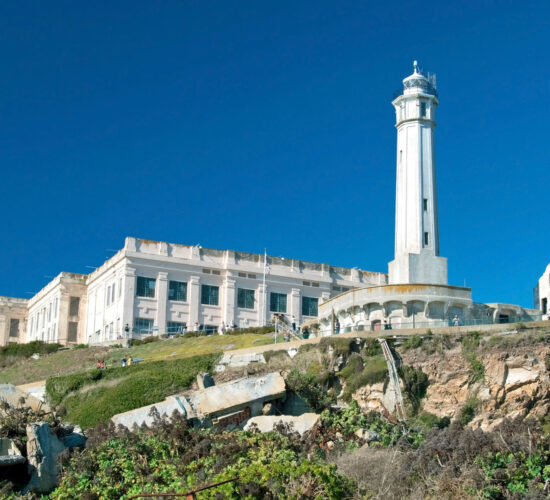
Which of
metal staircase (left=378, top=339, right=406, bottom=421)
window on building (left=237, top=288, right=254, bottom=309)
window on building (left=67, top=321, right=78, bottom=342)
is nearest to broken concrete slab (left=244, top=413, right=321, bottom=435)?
metal staircase (left=378, top=339, right=406, bottom=421)

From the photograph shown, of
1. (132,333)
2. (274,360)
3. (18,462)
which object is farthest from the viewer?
(132,333)

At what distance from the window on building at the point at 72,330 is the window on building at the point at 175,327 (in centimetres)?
1155

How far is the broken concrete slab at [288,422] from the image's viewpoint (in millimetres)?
25719

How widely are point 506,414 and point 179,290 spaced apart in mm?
30914

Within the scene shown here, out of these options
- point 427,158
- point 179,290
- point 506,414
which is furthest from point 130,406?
point 179,290

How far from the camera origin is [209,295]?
60.0m

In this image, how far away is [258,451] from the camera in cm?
2272

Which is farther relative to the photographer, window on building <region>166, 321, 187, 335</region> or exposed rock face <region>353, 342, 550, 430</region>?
window on building <region>166, 321, 187, 335</region>

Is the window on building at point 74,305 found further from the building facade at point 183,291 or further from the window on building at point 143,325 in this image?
the window on building at point 143,325

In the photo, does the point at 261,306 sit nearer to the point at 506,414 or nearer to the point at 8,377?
the point at 8,377

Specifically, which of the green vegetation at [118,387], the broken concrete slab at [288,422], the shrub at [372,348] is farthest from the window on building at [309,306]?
the broken concrete slab at [288,422]

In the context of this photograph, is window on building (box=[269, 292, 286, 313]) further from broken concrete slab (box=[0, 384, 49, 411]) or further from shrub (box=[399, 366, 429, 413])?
broken concrete slab (box=[0, 384, 49, 411])

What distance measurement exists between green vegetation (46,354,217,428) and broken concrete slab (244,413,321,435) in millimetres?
7635

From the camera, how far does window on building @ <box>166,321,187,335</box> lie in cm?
5744
